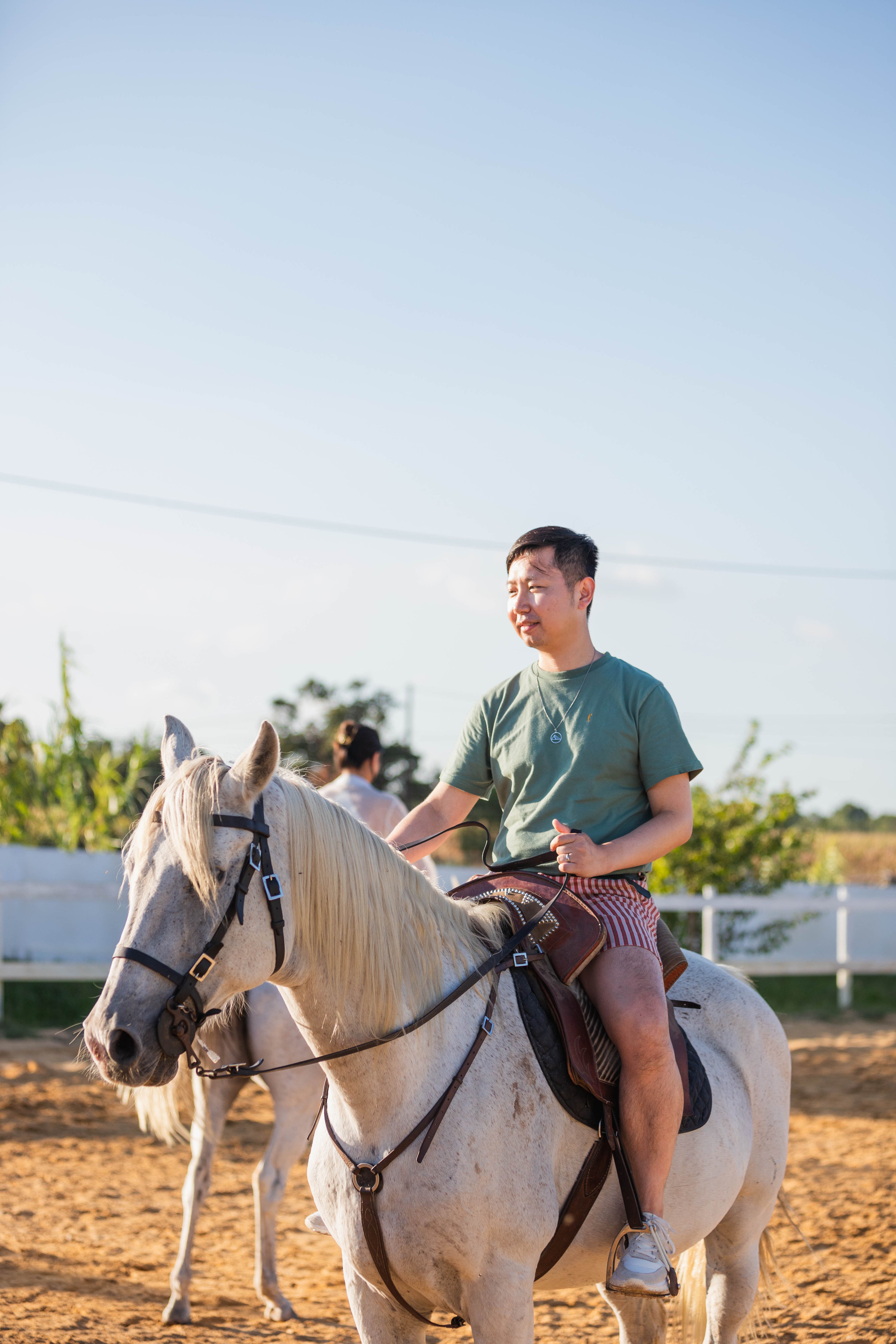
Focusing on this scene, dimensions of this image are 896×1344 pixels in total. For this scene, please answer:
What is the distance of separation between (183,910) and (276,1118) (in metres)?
3.01

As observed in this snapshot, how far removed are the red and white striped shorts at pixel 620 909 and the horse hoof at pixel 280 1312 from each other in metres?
2.70

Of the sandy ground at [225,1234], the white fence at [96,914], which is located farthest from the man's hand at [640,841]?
the white fence at [96,914]

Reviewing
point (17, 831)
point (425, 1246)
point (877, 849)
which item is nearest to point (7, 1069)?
point (17, 831)

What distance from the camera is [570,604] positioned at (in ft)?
9.32

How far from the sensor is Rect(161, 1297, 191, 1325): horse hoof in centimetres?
421

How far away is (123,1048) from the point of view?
1.95 meters

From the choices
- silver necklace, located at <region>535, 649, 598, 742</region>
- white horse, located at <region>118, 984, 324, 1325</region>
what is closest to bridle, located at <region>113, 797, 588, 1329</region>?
silver necklace, located at <region>535, 649, 598, 742</region>

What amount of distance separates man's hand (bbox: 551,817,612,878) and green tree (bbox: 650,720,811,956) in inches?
440

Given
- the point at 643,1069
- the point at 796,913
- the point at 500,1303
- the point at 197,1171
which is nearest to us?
the point at 500,1303

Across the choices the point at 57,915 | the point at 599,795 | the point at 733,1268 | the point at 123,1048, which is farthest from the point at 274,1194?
the point at 57,915

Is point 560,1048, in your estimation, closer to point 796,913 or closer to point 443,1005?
point 443,1005

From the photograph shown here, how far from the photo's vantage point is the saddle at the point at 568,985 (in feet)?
8.14

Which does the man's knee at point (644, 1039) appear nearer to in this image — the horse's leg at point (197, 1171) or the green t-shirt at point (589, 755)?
the green t-shirt at point (589, 755)

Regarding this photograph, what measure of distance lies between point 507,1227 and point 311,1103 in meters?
2.60
